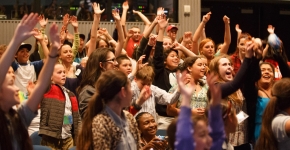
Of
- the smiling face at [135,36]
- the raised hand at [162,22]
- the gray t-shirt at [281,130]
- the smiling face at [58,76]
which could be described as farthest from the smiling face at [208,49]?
the gray t-shirt at [281,130]

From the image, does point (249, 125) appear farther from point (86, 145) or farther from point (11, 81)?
point (11, 81)

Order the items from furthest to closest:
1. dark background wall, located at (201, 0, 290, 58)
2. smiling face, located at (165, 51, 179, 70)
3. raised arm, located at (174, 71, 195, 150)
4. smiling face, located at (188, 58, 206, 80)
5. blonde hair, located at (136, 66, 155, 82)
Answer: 1. dark background wall, located at (201, 0, 290, 58)
2. smiling face, located at (165, 51, 179, 70)
3. smiling face, located at (188, 58, 206, 80)
4. blonde hair, located at (136, 66, 155, 82)
5. raised arm, located at (174, 71, 195, 150)

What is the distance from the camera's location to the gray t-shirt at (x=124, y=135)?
138 inches

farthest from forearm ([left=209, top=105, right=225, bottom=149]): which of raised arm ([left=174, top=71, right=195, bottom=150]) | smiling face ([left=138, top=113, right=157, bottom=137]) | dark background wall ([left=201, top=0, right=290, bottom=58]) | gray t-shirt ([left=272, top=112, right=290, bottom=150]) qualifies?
dark background wall ([left=201, top=0, right=290, bottom=58])

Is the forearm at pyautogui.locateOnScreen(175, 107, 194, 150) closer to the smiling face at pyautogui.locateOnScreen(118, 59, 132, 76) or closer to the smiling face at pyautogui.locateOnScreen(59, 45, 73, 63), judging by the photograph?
the smiling face at pyautogui.locateOnScreen(118, 59, 132, 76)

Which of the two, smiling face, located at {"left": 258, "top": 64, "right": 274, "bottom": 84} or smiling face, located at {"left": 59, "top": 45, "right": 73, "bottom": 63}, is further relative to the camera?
smiling face, located at {"left": 59, "top": 45, "right": 73, "bottom": 63}

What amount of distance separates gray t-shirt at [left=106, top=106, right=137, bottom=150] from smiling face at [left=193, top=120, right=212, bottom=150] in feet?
2.05

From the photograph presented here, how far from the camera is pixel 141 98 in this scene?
451cm

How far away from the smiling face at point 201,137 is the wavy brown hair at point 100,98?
27.2 inches

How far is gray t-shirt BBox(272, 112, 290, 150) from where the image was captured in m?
3.84

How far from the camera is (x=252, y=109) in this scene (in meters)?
5.15

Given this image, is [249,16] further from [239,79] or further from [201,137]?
[201,137]

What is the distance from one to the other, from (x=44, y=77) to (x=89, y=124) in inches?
21.7

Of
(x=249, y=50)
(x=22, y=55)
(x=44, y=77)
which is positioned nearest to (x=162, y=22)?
(x=22, y=55)
